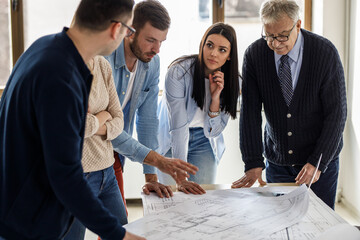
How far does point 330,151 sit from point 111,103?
2.86 feet

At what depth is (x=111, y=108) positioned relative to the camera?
155 centimetres

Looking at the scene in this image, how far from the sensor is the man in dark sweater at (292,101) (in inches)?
67.8

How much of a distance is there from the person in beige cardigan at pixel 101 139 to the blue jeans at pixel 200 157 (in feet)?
2.11

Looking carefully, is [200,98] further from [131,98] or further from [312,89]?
[312,89]

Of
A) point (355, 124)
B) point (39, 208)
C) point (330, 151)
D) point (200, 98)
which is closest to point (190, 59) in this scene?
point (200, 98)

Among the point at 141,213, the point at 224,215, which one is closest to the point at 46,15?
the point at 141,213

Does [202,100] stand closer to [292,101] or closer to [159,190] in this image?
[292,101]

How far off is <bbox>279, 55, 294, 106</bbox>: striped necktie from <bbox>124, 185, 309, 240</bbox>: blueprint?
0.43m

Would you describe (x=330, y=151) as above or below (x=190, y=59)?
below

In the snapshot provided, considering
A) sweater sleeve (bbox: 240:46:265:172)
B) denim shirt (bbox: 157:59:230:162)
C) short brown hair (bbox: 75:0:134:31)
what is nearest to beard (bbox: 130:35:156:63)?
denim shirt (bbox: 157:59:230:162)

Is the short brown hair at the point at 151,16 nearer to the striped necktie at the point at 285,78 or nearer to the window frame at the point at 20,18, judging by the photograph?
the striped necktie at the point at 285,78

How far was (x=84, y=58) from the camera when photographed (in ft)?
3.15

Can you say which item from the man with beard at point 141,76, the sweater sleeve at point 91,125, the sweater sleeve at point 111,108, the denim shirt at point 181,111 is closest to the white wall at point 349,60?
the denim shirt at point 181,111

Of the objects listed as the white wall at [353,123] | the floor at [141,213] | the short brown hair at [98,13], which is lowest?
the floor at [141,213]
